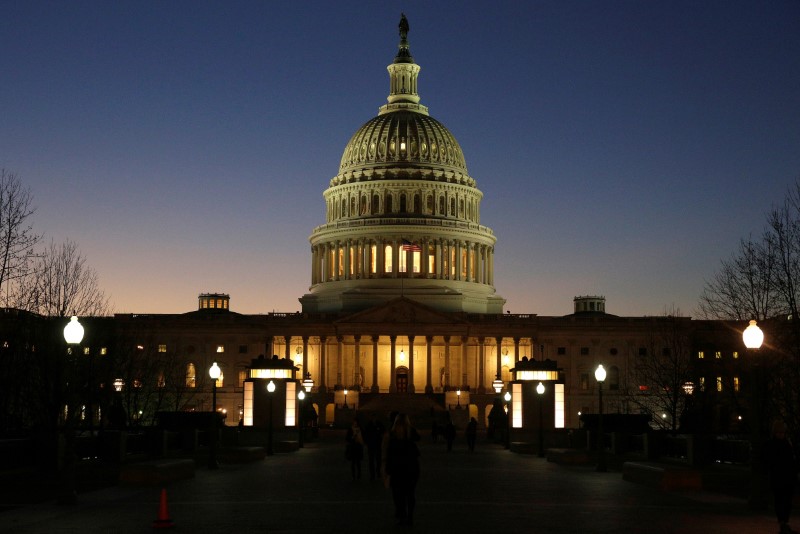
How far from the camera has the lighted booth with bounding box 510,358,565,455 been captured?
78875mm

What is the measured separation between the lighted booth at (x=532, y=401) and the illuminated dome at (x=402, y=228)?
305 feet

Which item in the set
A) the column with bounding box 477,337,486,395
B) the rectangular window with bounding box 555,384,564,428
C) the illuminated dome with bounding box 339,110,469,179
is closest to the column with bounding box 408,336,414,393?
the column with bounding box 477,337,486,395

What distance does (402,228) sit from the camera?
180m

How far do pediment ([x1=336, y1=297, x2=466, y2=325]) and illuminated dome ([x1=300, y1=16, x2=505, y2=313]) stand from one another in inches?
391

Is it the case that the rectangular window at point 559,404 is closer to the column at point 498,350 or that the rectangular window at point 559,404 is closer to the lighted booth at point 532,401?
the lighted booth at point 532,401

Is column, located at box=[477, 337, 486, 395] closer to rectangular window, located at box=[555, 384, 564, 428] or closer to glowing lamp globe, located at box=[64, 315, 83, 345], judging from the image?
rectangular window, located at box=[555, 384, 564, 428]

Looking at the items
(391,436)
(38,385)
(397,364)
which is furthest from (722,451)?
(397,364)

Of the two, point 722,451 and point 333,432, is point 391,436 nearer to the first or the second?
point 722,451

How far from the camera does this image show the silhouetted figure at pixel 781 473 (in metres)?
25.8

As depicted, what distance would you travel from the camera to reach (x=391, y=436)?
27.4 meters

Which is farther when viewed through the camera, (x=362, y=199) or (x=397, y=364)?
(x=362, y=199)

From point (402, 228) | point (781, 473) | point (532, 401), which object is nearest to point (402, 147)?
point (402, 228)

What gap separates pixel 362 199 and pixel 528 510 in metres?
156

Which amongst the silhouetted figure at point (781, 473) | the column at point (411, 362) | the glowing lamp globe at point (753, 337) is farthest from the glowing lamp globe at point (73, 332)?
the column at point (411, 362)
